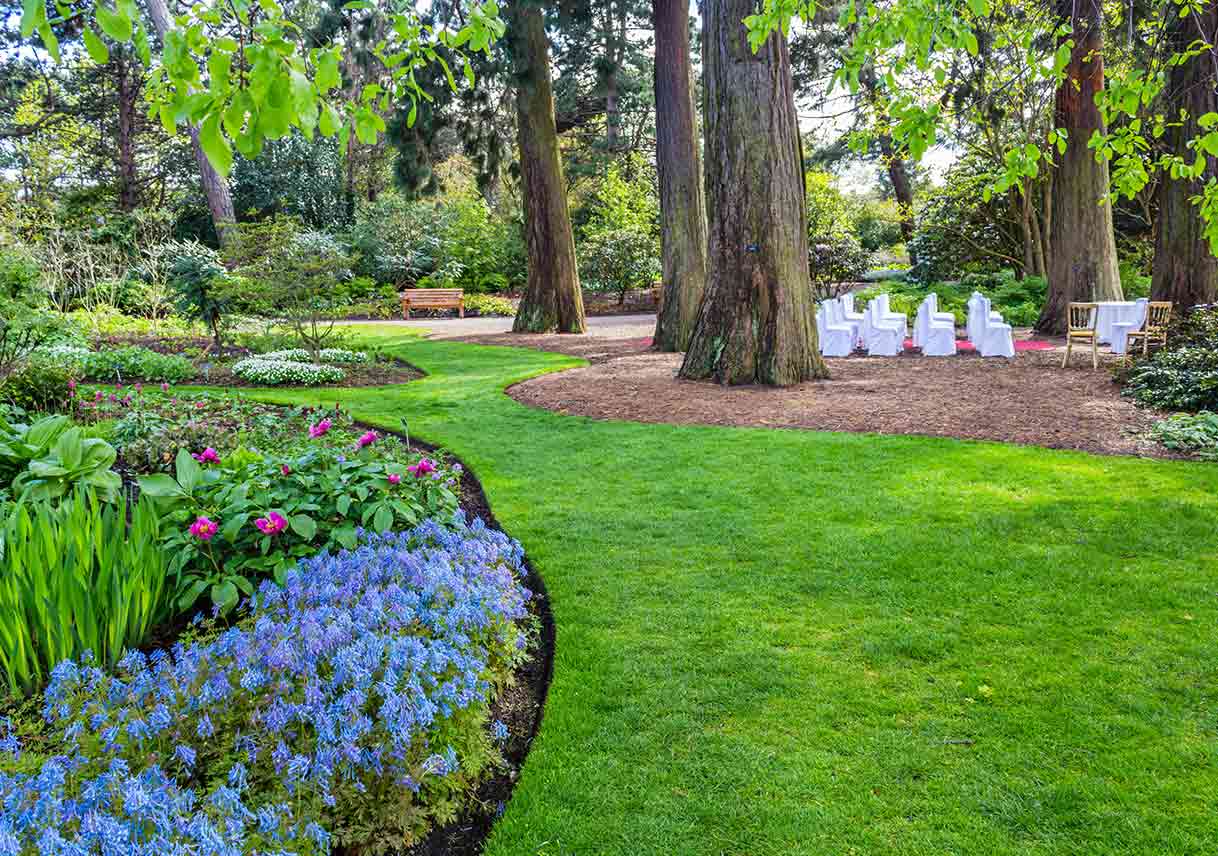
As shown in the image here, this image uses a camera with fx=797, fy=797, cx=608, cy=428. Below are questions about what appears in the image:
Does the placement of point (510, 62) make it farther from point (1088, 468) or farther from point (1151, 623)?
point (1151, 623)

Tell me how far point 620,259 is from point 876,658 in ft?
71.5

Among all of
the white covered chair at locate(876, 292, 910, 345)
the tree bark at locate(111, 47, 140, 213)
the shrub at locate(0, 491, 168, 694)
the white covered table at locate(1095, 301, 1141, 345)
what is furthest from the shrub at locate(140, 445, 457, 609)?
the tree bark at locate(111, 47, 140, 213)

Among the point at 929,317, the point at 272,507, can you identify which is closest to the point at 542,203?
the point at 929,317

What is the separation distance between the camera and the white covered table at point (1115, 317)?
431 inches

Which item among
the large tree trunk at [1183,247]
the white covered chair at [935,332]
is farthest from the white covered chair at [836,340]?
the large tree trunk at [1183,247]

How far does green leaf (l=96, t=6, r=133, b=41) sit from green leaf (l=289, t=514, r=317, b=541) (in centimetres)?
187

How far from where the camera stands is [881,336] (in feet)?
40.4

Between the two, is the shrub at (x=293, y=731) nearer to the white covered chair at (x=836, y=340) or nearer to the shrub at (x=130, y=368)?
the shrub at (x=130, y=368)

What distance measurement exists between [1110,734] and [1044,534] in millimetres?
1943

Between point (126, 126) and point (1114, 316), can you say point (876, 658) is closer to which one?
point (1114, 316)

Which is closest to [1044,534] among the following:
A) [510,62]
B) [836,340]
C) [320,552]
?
[320,552]

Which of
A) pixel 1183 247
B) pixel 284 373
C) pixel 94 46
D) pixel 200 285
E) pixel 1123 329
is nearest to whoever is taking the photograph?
pixel 94 46

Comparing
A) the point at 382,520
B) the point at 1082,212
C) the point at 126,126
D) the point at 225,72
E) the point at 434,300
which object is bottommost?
the point at 382,520

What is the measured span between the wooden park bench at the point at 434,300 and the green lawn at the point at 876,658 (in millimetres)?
18285
